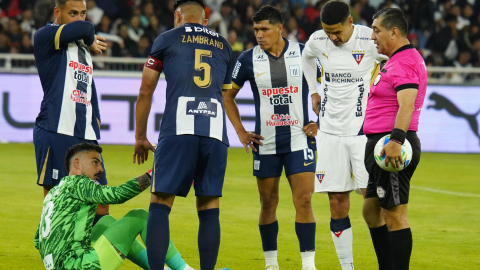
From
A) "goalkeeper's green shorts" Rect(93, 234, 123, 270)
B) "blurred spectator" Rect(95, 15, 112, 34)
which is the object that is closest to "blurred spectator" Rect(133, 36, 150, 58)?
"blurred spectator" Rect(95, 15, 112, 34)

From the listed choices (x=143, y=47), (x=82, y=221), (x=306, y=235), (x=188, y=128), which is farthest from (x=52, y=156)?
(x=143, y=47)

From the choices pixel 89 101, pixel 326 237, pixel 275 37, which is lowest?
pixel 326 237

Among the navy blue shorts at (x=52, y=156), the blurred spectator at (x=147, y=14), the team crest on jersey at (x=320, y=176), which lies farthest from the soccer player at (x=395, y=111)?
the blurred spectator at (x=147, y=14)

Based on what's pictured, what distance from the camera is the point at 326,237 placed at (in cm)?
784

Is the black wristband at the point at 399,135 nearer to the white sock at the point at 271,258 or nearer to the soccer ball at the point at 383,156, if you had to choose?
the soccer ball at the point at 383,156

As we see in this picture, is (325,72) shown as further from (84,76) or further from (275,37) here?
(84,76)

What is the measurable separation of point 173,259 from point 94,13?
13111mm

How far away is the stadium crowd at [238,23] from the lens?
54.4ft

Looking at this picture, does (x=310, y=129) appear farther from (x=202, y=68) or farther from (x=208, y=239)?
(x=208, y=239)

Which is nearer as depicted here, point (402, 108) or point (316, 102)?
point (402, 108)

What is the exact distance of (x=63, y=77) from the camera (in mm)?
5727

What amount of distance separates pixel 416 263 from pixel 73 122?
352 cm

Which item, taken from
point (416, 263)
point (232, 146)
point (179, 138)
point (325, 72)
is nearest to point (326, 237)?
point (416, 263)

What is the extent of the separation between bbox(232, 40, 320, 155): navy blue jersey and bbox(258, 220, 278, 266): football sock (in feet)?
2.38
